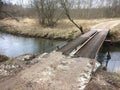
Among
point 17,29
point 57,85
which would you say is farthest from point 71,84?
point 17,29

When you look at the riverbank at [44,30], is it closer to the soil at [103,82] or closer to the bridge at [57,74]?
the bridge at [57,74]

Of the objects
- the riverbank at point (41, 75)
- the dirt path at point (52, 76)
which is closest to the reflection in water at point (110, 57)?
the dirt path at point (52, 76)

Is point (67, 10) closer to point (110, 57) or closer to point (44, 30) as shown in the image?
→ point (44, 30)

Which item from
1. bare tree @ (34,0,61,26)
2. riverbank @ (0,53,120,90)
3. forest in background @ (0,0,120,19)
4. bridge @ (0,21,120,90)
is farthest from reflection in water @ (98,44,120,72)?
forest in background @ (0,0,120,19)

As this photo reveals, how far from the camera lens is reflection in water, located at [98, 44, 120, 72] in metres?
13.5

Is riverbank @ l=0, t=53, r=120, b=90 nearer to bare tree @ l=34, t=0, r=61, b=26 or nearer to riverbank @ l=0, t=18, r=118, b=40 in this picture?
riverbank @ l=0, t=18, r=118, b=40

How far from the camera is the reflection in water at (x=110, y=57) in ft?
44.3

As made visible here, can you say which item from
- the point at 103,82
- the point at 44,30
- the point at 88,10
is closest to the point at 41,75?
the point at 103,82

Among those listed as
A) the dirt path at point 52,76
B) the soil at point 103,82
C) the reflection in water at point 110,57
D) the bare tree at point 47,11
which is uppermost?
the bare tree at point 47,11

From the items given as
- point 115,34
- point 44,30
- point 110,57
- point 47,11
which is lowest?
point 110,57

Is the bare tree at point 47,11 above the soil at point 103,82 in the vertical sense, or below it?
above

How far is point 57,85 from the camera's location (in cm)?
700

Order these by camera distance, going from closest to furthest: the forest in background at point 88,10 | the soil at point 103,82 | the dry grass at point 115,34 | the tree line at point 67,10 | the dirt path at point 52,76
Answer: the dirt path at point 52,76
the soil at point 103,82
the dry grass at point 115,34
the tree line at point 67,10
the forest in background at point 88,10

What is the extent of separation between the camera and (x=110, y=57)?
15.6 metres
